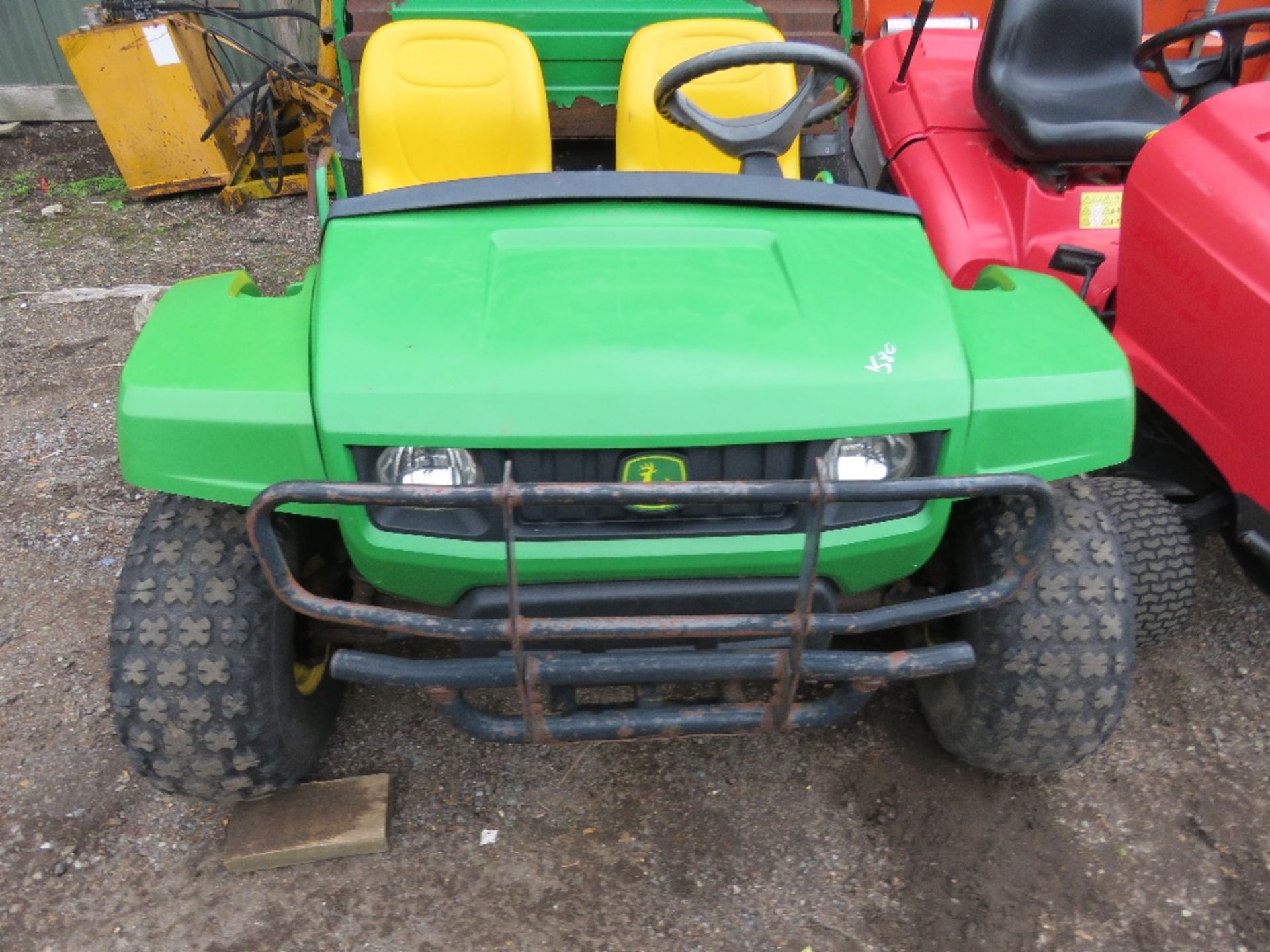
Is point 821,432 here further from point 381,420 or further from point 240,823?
point 240,823

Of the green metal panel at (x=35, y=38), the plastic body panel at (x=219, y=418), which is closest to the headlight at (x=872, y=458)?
the plastic body panel at (x=219, y=418)

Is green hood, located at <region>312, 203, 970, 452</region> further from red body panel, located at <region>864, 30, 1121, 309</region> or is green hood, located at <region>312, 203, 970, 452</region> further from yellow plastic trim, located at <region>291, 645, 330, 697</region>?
red body panel, located at <region>864, 30, 1121, 309</region>

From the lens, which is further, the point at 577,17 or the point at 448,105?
the point at 577,17

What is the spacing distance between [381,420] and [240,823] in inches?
36.3

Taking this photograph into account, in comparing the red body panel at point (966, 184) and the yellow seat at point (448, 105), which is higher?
the yellow seat at point (448, 105)

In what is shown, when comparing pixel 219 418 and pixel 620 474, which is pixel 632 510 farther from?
pixel 219 418

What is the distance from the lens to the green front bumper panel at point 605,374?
135 centimetres

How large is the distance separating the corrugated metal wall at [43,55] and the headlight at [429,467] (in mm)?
5302

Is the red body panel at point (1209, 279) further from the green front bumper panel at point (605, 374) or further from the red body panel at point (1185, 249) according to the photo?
the green front bumper panel at point (605, 374)

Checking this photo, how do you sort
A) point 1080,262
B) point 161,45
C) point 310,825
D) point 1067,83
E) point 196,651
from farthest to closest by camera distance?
point 161,45
point 1067,83
point 1080,262
point 310,825
point 196,651

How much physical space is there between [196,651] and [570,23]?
1919 mm

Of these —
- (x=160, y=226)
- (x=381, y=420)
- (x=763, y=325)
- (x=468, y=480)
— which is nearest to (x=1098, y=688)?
(x=763, y=325)

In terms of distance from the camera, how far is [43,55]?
6.08 metres

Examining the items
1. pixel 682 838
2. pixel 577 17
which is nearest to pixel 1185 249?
pixel 682 838
